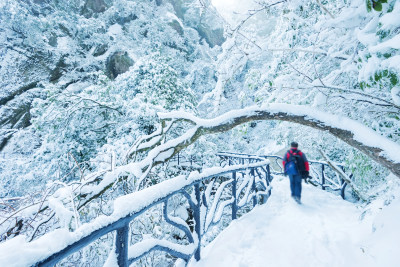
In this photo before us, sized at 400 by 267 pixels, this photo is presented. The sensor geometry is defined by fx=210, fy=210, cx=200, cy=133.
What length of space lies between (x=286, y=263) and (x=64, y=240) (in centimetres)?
248

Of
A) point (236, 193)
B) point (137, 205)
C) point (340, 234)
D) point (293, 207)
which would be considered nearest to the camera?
point (137, 205)

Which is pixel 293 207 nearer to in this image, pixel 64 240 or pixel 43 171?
pixel 64 240

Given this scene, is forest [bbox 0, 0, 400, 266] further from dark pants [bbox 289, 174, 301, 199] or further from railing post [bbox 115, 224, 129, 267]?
dark pants [bbox 289, 174, 301, 199]

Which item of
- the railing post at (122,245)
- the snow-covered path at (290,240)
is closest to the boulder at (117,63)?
the snow-covered path at (290,240)

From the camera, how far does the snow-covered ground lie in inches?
90.9

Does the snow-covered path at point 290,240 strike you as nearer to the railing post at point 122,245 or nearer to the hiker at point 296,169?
the hiker at point 296,169

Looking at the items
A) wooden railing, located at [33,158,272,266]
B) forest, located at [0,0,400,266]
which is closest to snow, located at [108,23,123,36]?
forest, located at [0,0,400,266]

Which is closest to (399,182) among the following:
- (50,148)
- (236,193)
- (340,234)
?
(340,234)

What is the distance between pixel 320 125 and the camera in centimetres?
270

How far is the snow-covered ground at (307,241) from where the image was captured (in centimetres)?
231

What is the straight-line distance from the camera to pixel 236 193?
343 cm

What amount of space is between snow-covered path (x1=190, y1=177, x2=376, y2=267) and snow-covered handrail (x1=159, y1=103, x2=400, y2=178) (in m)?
1.15

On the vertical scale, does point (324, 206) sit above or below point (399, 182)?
below

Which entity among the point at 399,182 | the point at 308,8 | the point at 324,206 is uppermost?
the point at 308,8
